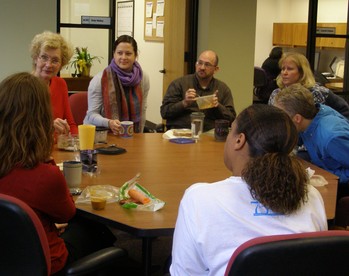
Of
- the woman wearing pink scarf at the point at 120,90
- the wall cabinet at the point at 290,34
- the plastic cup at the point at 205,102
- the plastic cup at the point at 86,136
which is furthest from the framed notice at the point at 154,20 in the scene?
the plastic cup at the point at 86,136

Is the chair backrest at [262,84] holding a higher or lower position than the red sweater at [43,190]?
higher

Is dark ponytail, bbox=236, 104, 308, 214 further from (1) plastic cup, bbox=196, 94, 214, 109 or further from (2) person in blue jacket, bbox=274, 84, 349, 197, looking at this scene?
(1) plastic cup, bbox=196, 94, 214, 109

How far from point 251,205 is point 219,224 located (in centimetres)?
10

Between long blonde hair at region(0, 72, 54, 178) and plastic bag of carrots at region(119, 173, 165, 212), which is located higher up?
long blonde hair at region(0, 72, 54, 178)

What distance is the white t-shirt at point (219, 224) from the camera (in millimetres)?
1283

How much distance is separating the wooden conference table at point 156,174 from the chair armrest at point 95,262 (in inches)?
4.5

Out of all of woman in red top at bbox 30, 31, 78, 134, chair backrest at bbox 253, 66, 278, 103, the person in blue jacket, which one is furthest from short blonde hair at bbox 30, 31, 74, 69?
chair backrest at bbox 253, 66, 278, 103

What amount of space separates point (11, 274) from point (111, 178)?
86cm

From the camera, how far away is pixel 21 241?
1460mm

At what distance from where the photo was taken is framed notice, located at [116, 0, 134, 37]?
26.1 feet

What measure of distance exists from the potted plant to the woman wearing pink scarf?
1.55 m

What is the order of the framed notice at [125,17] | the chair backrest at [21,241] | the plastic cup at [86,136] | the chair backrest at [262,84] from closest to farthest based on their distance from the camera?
the chair backrest at [21,241] → the plastic cup at [86,136] → the chair backrest at [262,84] → the framed notice at [125,17]

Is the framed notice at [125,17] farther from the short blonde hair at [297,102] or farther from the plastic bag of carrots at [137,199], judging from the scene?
the plastic bag of carrots at [137,199]

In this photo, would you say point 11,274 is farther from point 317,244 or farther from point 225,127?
point 225,127
